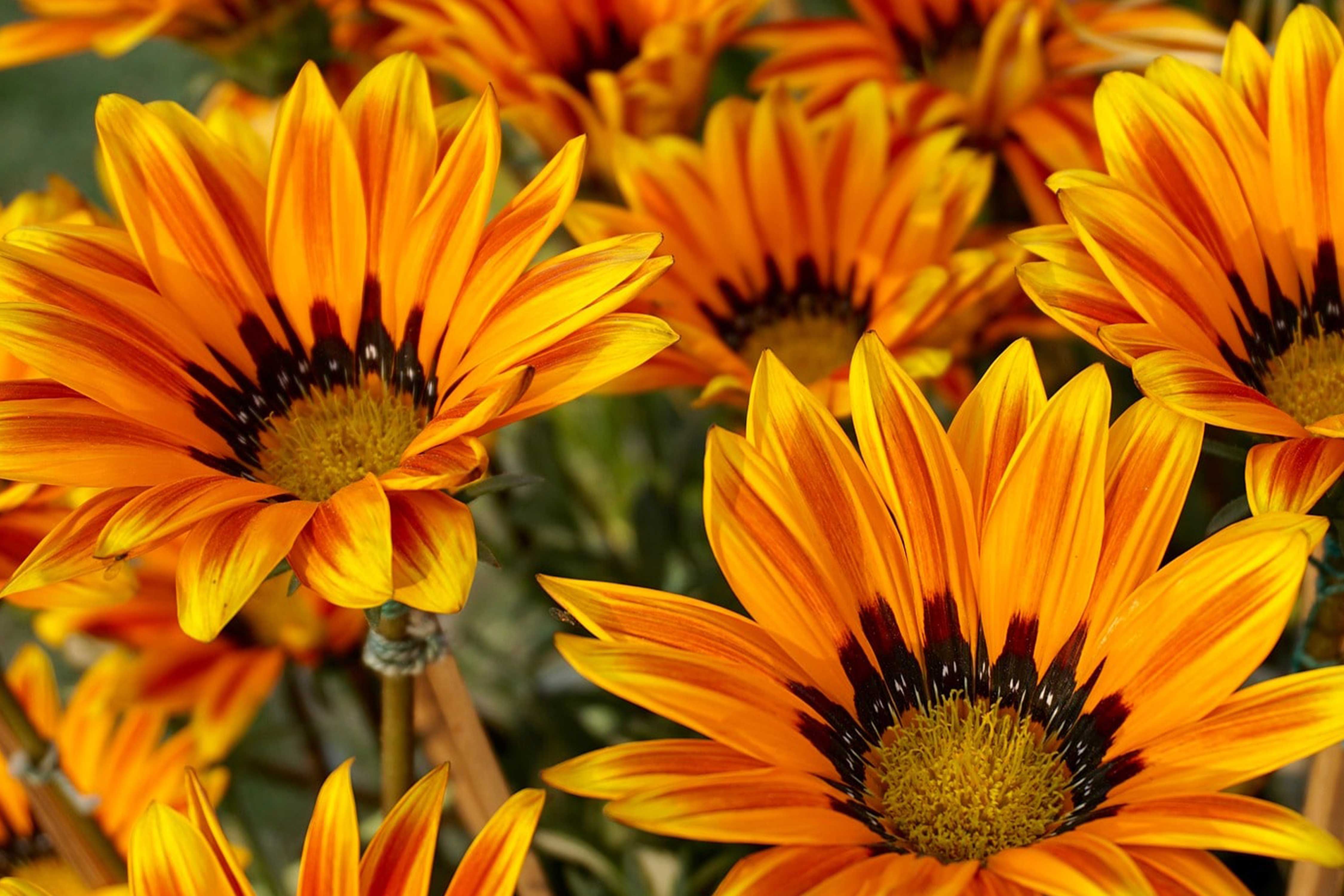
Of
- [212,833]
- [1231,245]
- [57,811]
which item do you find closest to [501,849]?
[212,833]

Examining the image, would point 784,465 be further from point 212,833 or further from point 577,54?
point 577,54

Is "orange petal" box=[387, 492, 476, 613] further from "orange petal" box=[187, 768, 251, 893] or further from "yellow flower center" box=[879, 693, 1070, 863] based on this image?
"yellow flower center" box=[879, 693, 1070, 863]

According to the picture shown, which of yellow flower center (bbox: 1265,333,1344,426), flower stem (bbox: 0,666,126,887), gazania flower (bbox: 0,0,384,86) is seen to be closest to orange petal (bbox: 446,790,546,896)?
flower stem (bbox: 0,666,126,887)

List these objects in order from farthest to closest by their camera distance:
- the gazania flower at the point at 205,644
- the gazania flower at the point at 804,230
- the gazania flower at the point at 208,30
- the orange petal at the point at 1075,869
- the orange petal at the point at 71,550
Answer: the gazania flower at the point at 208,30 → the gazania flower at the point at 205,644 → the gazania flower at the point at 804,230 → the orange petal at the point at 71,550 → the orange petal at the point at 1075,869

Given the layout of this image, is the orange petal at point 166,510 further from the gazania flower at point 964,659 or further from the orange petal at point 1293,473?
the orange petal at point 1293,473

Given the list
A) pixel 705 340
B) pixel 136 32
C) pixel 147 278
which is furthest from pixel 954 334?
pixel 136 32

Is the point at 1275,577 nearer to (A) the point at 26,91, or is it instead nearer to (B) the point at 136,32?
(B) the point at 136,32

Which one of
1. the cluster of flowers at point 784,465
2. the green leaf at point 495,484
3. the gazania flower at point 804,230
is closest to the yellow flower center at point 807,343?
the gazania flower at point 804,230
